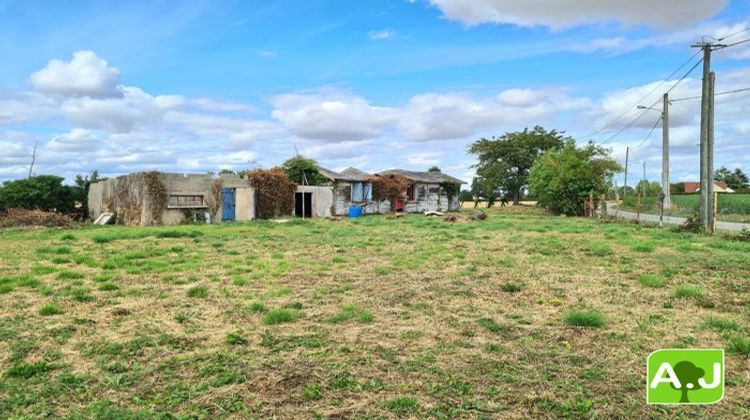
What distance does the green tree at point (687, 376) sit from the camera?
7.09 ft

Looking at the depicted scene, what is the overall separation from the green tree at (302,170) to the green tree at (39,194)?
41.6 ft

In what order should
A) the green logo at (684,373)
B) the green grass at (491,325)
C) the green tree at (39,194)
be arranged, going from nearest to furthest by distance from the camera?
1. the green logo at (684,373)
2. the green grass at (491,325)
3. the green tree at (39,194)

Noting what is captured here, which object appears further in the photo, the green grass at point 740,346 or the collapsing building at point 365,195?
the collapsing building at point 365,195

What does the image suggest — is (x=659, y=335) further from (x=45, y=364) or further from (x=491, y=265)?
(x=45, y=364)

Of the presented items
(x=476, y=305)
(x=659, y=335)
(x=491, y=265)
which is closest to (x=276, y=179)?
(x=491, y=265)

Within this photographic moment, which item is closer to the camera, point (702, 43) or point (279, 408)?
point (279, 408)

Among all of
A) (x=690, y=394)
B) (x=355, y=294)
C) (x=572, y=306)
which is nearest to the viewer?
(x=690, y=394)

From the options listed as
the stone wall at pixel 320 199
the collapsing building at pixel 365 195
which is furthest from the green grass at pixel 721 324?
the stone wall at pixel 320 199

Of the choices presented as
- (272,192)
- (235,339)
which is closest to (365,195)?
(272,192)

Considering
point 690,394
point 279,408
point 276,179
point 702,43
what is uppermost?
point 702,43

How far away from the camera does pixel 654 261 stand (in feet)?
31.6

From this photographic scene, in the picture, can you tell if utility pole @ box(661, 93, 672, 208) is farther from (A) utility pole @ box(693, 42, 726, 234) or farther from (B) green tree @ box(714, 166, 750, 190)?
(B) green tree @ box(714, 166, 750, 190)

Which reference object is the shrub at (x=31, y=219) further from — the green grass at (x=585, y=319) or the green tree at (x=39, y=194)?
the green grass at (x=585, y=319)

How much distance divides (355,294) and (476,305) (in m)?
1.78
